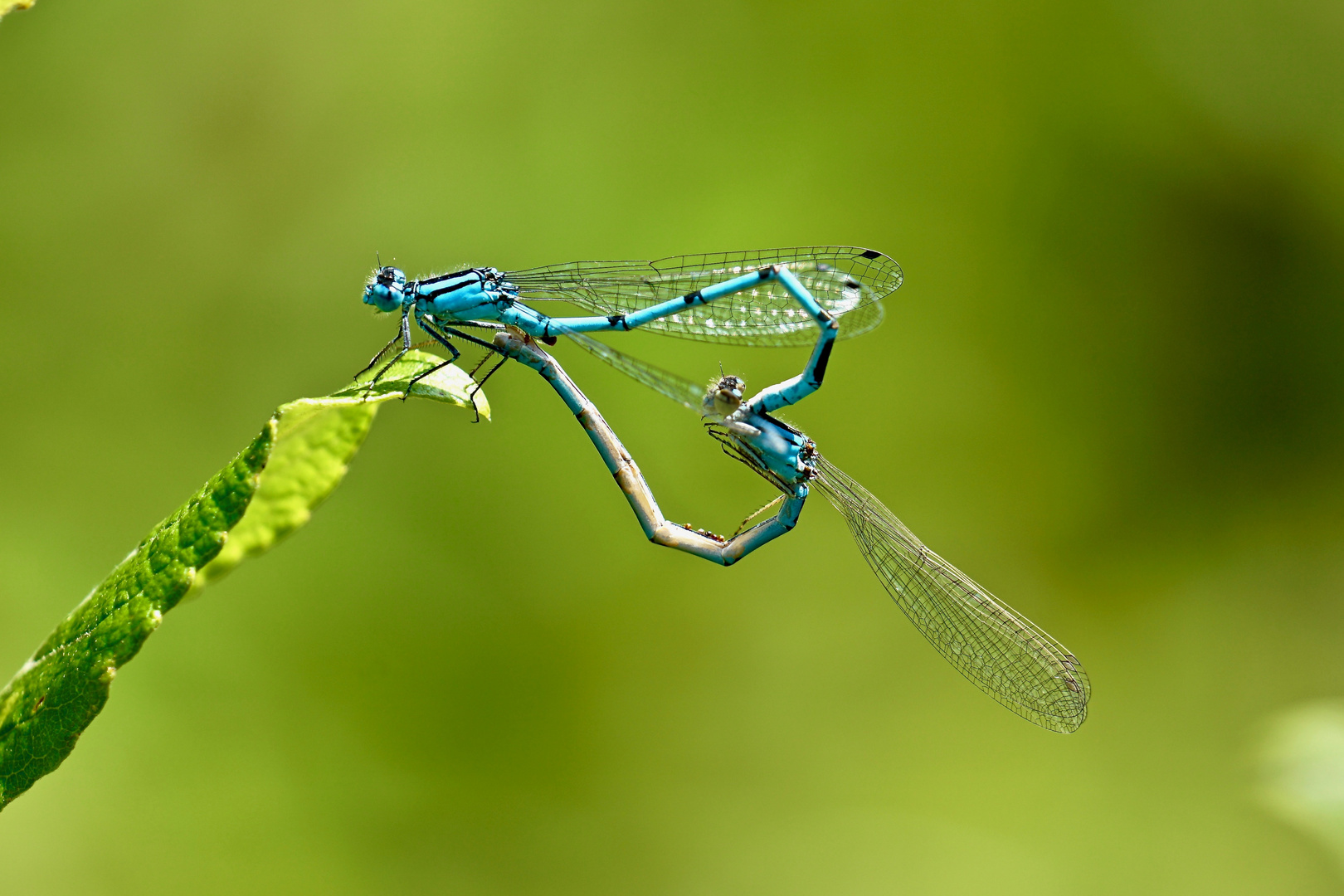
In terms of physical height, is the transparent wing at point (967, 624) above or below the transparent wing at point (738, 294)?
below

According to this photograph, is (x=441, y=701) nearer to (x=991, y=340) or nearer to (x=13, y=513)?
(x=13, y=513)

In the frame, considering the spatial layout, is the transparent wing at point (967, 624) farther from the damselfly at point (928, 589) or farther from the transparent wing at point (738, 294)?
the transparent wing at point (738, 294)

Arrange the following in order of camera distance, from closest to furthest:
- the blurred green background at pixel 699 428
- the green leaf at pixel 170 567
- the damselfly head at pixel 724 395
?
the green leaf at pixel 170 567, the damselfly head at pixel 724 395, the blurred green background at pixel 699 428

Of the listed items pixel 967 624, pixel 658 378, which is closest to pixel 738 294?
pixel 658 378

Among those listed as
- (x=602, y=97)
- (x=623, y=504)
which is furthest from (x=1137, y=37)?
(x=623, y=504)

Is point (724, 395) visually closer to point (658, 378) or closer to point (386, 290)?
point (658, 378)

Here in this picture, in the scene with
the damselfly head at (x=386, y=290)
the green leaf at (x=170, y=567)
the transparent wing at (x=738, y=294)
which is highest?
the damselfly head at (x=386, y=290)

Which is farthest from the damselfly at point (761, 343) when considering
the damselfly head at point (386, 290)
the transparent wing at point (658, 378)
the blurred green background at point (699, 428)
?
the blurred green background at point (699, 428)
